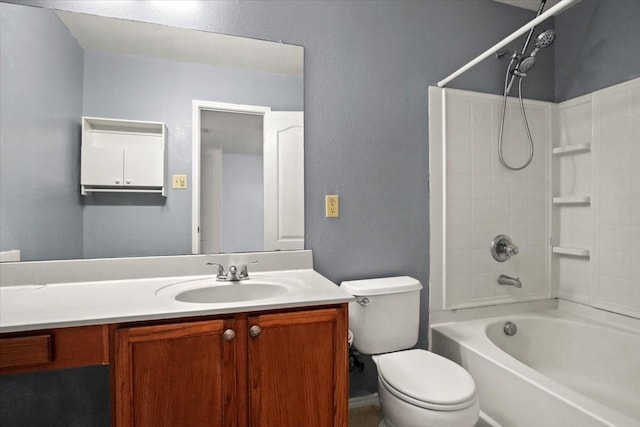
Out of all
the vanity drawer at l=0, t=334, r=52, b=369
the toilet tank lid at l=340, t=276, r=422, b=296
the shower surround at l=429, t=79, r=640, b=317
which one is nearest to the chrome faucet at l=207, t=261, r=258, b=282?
the toilet tank lid at l=340, t=276, r=422, b=296

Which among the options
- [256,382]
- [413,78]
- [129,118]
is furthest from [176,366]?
[413,78]

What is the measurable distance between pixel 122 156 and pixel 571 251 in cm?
255

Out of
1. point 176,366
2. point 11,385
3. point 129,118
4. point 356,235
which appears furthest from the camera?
point 356,235

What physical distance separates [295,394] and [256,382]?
147 mm

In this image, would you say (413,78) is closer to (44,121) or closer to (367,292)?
(367,292)

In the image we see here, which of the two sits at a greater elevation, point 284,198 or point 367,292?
point 284,198

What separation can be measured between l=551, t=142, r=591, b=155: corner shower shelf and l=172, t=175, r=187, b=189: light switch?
88.0 inches

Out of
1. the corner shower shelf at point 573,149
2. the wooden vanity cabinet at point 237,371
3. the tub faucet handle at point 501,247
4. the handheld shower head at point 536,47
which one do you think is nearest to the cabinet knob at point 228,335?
the wooden vanity cabinet at point 237,371

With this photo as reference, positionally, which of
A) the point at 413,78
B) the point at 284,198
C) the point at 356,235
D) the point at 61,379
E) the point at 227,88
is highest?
the point at 413,78

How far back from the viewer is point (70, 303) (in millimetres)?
1134

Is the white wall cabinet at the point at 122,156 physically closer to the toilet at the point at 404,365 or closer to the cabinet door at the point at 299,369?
the cabinet door at the point at 299,369

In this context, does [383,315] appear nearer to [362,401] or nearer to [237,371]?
[362,401]

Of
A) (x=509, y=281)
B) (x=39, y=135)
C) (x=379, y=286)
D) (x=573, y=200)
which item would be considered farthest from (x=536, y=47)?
(x=39, y=135)

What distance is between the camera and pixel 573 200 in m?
2.07
